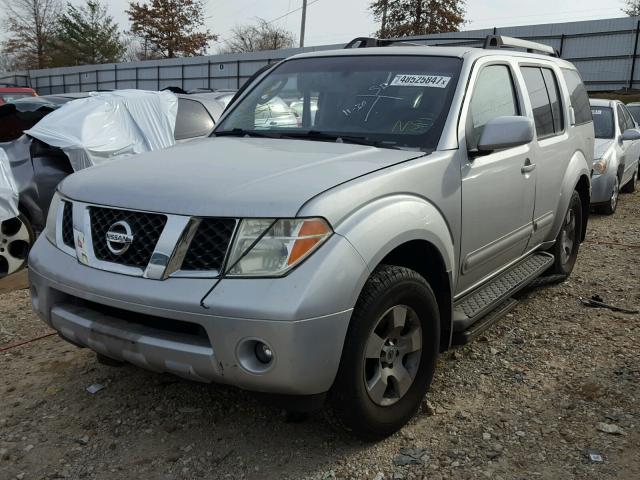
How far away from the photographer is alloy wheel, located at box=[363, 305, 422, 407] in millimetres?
2637

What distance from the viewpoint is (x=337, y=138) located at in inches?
130

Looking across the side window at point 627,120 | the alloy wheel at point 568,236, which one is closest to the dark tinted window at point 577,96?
the alloy wheel at point 568,236

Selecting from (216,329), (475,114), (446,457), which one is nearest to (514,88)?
(475,114)

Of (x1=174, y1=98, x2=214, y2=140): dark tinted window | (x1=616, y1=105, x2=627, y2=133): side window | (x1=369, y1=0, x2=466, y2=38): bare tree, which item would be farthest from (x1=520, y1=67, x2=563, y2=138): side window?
(x1=369, y1=0, x2=466, y2=38): bare tree

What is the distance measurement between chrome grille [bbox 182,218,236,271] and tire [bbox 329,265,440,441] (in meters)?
0.59

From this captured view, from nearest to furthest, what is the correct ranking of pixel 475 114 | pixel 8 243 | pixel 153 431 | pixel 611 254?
pixel 153 431
pixel 475 114
pixel 8 243
pixel 611 254

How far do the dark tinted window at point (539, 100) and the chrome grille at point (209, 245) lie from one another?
2.75 m

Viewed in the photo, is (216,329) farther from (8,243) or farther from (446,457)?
(8,243)

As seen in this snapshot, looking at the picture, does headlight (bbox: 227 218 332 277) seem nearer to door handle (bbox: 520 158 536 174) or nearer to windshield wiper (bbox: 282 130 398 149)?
windshield wiper (bbox: 282 130 398 149)

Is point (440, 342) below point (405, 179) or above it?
below

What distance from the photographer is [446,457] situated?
107 inches

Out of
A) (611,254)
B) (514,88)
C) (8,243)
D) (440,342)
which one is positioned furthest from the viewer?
(611,254)

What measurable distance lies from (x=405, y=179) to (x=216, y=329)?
3.70ft

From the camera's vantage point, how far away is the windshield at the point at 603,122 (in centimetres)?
937
